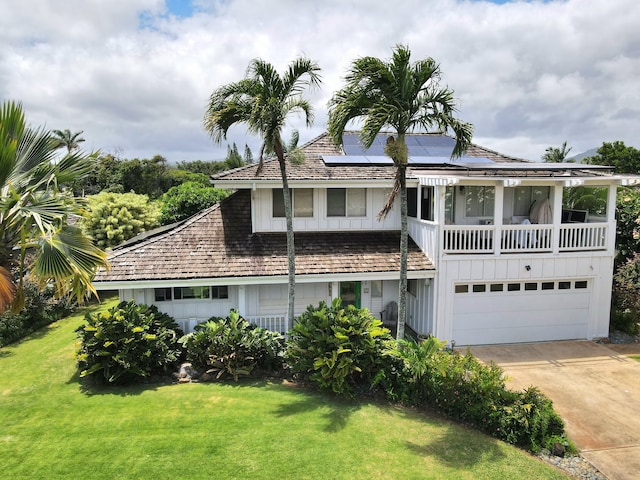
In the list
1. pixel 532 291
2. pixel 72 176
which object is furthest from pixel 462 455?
pixel 72 176

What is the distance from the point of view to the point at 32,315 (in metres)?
17.6

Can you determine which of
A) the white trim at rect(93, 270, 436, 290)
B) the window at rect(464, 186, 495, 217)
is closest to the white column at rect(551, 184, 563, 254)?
the window at rect(464, 186, 495, 217)

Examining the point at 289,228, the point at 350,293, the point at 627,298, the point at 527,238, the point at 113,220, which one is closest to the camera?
the point at 289,228

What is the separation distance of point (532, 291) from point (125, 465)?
1318 cm

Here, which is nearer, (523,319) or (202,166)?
(523,319)

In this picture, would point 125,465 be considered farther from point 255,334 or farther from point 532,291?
point 532,291

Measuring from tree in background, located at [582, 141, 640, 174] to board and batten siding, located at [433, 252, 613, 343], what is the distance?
41.6 meters

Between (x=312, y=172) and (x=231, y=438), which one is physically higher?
(x=312, y=172)

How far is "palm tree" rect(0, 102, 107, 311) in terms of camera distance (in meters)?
6.56

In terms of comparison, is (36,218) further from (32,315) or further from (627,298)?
(627,298)

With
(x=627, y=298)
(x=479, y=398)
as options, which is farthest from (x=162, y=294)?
(x=627, y=298)

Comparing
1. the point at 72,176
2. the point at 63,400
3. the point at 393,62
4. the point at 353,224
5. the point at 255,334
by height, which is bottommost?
the point at 63,400

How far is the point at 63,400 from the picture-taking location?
10797mm

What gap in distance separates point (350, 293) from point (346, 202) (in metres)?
3.42
